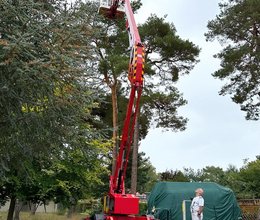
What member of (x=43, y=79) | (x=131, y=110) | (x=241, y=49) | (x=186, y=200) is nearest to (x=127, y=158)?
(x=131, y=110)

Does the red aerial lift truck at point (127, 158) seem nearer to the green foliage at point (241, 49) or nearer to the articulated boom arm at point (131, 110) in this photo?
the articulated boom arm at point (131, 110)

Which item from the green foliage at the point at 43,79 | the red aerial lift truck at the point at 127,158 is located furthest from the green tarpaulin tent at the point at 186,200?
the green foliage at the point at 43,79

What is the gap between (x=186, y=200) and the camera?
46.5ft

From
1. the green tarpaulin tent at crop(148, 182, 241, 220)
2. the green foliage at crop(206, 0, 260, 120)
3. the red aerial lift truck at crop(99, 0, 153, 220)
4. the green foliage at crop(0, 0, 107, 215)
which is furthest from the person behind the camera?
the green foliage at crop(206, 0, 260, 120)

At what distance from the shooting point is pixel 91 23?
743cm

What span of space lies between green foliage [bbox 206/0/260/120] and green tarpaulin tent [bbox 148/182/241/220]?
24.7ft

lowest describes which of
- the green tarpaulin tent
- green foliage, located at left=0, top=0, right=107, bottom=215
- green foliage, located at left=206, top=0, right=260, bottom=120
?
the green tarpaulin tent

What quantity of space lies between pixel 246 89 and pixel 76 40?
1608cm

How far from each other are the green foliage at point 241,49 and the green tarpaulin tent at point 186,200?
753 centimetres

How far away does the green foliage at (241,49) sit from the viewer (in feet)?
66.4

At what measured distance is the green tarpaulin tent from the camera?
14538mm

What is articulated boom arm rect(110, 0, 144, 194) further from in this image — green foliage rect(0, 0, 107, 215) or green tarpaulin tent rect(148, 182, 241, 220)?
green tarpaulin tent rect(148, 182, 241, 220)

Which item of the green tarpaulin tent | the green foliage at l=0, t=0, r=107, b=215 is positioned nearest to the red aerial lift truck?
the green foliage at l=0, t=0, r=107, b=215

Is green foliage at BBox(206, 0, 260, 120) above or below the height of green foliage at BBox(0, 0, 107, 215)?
above
